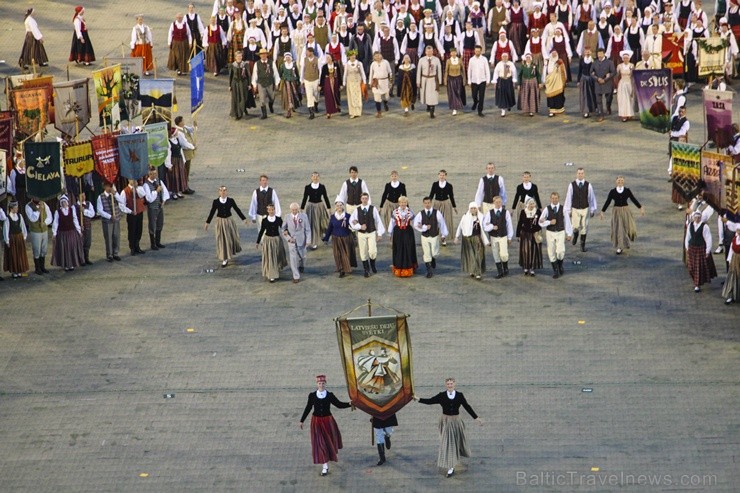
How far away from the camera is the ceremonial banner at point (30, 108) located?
3092 cm

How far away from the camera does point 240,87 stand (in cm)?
3572

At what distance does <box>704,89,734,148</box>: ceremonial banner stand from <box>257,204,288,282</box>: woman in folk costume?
7690 mm

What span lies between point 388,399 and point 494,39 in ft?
Answer: 60.5

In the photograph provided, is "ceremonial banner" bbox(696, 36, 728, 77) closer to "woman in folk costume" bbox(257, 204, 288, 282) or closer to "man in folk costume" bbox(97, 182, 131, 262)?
"woman in folk costume" bbox(257, 204, 288, 282)

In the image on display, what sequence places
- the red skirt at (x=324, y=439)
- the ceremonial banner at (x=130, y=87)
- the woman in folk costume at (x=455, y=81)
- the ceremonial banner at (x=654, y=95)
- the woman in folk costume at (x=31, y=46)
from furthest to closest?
the woman in folk costume at (x=31, y=46) < the woman in folk costume at (x=455, y=81) < the ceremonial banner at (x=130, y=87) < the ceremonial banner at (x=654, y=95) < the red skirt at (x=324, y=439)

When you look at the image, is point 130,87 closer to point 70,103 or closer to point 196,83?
point 196,83

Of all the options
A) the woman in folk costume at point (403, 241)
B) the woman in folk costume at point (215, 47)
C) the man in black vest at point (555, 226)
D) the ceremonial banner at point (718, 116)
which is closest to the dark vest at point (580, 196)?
the man in black vest at point (555, 226)

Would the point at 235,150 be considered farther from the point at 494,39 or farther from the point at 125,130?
the point at 494,39

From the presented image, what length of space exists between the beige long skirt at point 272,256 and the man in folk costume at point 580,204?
4838mm

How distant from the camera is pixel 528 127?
3475 cm

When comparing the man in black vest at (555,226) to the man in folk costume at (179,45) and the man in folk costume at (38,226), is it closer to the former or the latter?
the man in folk costume at (38,226)

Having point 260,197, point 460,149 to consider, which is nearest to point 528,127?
point 460,149

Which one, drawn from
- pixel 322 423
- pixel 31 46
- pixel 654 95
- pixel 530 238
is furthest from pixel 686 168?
pixel 31 46

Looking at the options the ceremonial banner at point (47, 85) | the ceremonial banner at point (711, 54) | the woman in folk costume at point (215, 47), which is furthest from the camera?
the woman in folk costume at point (215, 47)
